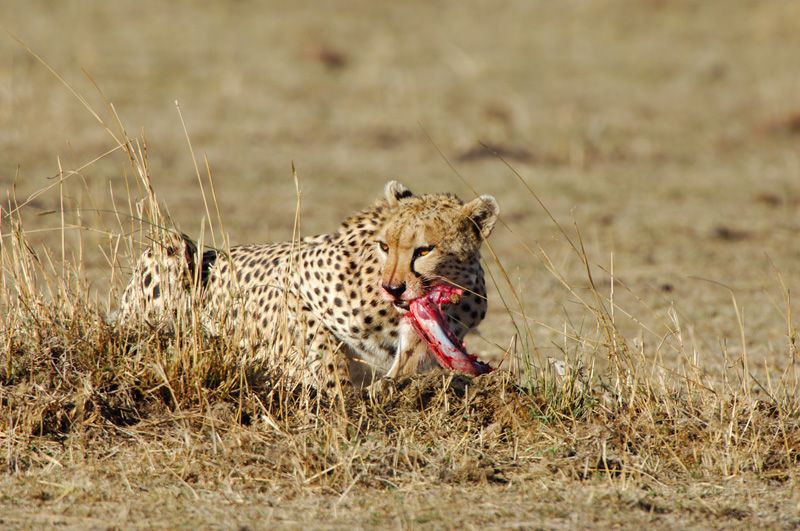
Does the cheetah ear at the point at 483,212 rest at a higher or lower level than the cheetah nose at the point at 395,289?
higher

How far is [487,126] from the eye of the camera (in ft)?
31.7

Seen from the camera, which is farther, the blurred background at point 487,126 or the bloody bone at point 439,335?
the blurred background at point 487,126

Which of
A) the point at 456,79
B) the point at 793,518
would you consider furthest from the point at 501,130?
the point at 793,518

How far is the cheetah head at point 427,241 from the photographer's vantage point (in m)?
3.90

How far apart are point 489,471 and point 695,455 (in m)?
0.63

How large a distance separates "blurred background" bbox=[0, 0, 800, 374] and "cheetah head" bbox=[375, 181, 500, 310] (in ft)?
3.01

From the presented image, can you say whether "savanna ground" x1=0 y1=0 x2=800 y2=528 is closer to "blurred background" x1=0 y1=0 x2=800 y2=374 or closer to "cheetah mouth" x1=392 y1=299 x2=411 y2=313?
"blurred background" x1=0 y1=0 x2=800 y2=374

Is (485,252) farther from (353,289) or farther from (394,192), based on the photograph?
(353,289)

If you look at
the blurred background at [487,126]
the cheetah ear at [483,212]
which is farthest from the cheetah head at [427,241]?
the blurred background at [487,126]

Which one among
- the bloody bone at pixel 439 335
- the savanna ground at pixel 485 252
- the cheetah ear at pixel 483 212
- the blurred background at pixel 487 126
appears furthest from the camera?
the blurred background at pixel 487 126

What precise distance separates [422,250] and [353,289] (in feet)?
0.93

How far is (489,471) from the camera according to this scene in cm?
338

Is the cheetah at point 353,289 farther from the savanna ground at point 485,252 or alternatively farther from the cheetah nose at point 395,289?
the savanna ground at point 485,252

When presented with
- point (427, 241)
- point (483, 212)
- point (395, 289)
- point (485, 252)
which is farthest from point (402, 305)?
point (485, 252)
